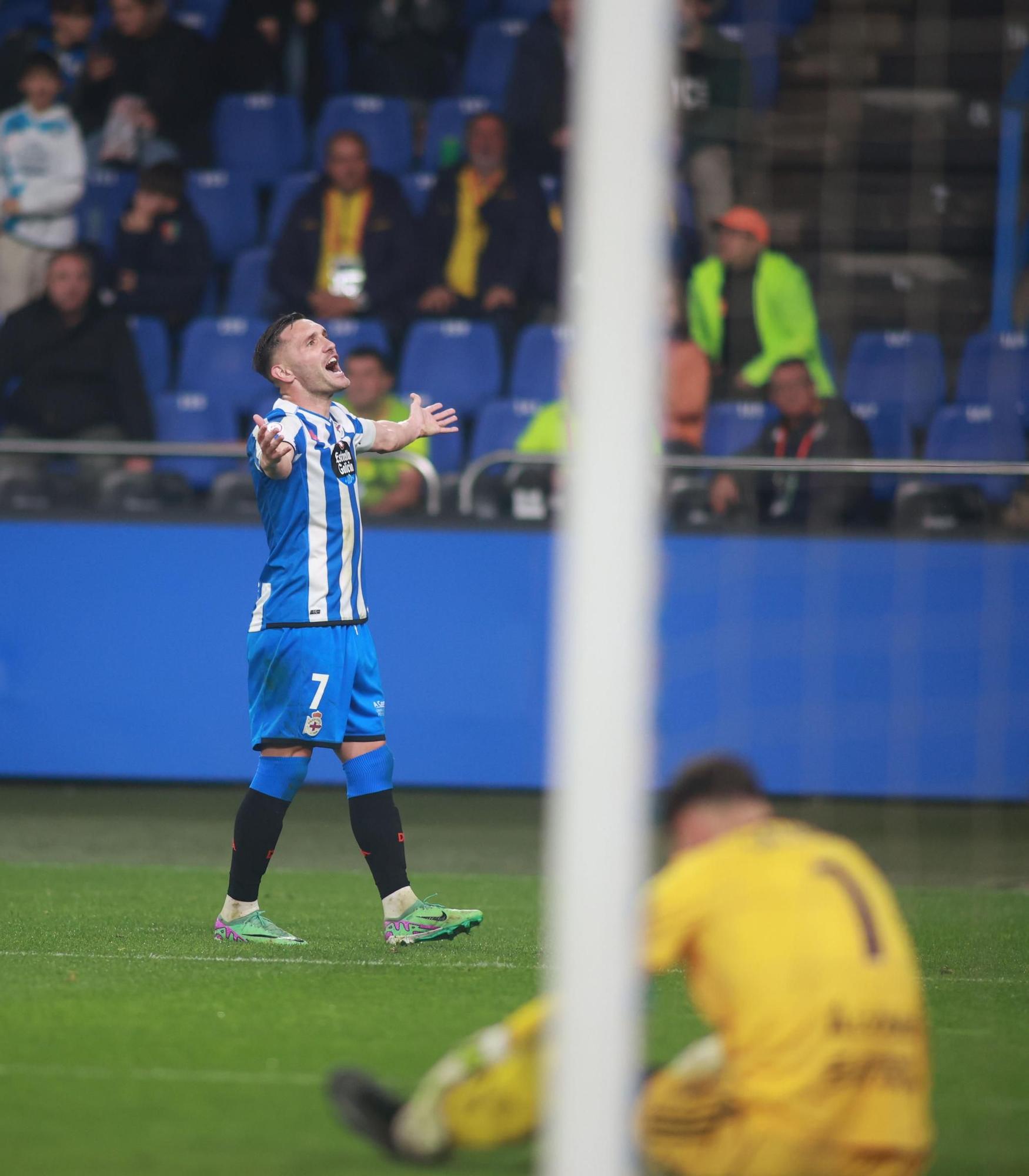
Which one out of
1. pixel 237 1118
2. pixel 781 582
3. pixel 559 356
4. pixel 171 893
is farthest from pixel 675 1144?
pixel 559 356

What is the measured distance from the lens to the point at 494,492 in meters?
9.67

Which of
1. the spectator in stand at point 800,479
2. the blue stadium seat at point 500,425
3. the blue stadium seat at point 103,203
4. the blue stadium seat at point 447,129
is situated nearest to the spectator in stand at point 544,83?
the blue stadium seat at point 447,129

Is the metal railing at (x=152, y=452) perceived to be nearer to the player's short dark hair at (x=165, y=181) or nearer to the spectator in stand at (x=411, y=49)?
the player's short dark hair at (x=165, y=181)

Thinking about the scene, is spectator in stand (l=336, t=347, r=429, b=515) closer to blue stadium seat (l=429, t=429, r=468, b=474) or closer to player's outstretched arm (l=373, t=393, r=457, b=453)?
blue stadium seat (l=429, t=429, r=468, b=474)

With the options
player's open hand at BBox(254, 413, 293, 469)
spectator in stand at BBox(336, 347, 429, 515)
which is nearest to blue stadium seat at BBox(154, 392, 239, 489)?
spectator in stand at BBox(336, 347, 429, 515)

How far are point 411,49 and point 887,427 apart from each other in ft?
17.6

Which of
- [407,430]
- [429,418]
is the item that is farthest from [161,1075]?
[429,418]

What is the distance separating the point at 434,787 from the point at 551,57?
17.5 feet

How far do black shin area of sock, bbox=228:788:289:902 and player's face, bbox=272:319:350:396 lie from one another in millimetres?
1347

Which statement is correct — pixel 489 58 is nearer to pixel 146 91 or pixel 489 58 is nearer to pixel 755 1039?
pixel 146 91

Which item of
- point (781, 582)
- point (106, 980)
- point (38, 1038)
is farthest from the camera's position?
point (781, 582)

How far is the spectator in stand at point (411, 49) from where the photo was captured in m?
13.1

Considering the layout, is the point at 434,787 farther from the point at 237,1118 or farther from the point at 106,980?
the point at 237,1118

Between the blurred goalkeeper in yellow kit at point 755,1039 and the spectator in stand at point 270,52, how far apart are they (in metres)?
10.7
